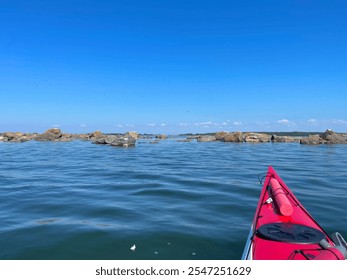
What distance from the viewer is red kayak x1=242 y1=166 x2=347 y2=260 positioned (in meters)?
3.50

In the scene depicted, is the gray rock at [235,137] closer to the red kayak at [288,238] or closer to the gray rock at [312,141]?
the gray rock at [312,141]

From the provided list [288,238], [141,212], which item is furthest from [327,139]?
[288,238]

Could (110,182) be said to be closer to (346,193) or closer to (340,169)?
(346,193)

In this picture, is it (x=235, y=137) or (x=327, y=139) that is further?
(x=235, y=137)

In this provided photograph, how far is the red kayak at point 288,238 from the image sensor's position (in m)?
3.50

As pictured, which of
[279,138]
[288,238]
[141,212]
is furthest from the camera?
[279,138]

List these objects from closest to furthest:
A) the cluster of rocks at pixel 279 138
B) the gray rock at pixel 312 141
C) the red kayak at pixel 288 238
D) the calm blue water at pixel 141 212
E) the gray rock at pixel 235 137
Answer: the red kayak at pixel 288 238 < the calm blue water at pixel 141 212 < the gray rock at pixel 312 141 < the cluster of rocks at pixel 279 138 < the gray rock at pixel 235 137

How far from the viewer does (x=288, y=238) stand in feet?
13.0

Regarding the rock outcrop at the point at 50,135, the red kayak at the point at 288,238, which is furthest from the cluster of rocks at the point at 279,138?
the red kayak at the point at 288,238

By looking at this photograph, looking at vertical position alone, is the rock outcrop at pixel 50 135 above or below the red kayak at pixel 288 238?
above

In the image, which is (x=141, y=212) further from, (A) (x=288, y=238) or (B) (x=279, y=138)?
(B) (x=279, y=138)

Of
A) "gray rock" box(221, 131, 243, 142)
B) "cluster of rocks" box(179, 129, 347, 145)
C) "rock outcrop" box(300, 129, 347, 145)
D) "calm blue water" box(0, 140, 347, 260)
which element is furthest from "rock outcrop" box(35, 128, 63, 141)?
"rock outcrop" box(300, 129, 347, 145)
